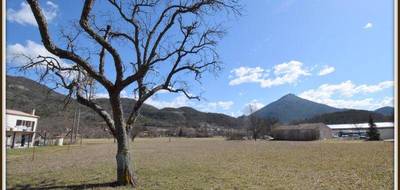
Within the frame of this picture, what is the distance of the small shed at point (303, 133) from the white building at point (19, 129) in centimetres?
6649

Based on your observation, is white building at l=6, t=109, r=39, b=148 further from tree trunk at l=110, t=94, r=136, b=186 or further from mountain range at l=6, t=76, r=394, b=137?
tree trunk at l=110, t=94, r=136, b=186

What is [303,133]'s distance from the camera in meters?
93.0

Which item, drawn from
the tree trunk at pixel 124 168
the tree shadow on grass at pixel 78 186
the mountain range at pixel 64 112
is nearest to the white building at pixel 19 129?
the mountain range at pixel 64 112

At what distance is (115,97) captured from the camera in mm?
12430

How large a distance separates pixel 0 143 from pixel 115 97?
26.2ft

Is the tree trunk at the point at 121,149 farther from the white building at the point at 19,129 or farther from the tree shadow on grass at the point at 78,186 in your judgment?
the white building at the point at 19,129

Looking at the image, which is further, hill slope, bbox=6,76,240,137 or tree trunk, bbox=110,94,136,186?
hill slope, bbox=6,76,240,137

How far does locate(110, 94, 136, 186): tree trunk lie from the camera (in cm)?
1246

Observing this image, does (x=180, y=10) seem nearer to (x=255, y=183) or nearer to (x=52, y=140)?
(x=255, y=183)

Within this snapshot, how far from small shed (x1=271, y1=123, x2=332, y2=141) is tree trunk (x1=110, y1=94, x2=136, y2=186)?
85.2 meters

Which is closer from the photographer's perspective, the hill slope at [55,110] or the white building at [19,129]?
the hill slope at [55,110]

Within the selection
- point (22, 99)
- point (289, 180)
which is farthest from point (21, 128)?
point (289, 180)

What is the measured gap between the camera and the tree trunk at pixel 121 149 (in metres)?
12.5

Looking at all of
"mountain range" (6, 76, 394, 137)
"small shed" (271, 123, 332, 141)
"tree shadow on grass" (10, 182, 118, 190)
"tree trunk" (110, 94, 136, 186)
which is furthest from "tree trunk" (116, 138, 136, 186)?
"small shed" (271, 123, 332, 141)
